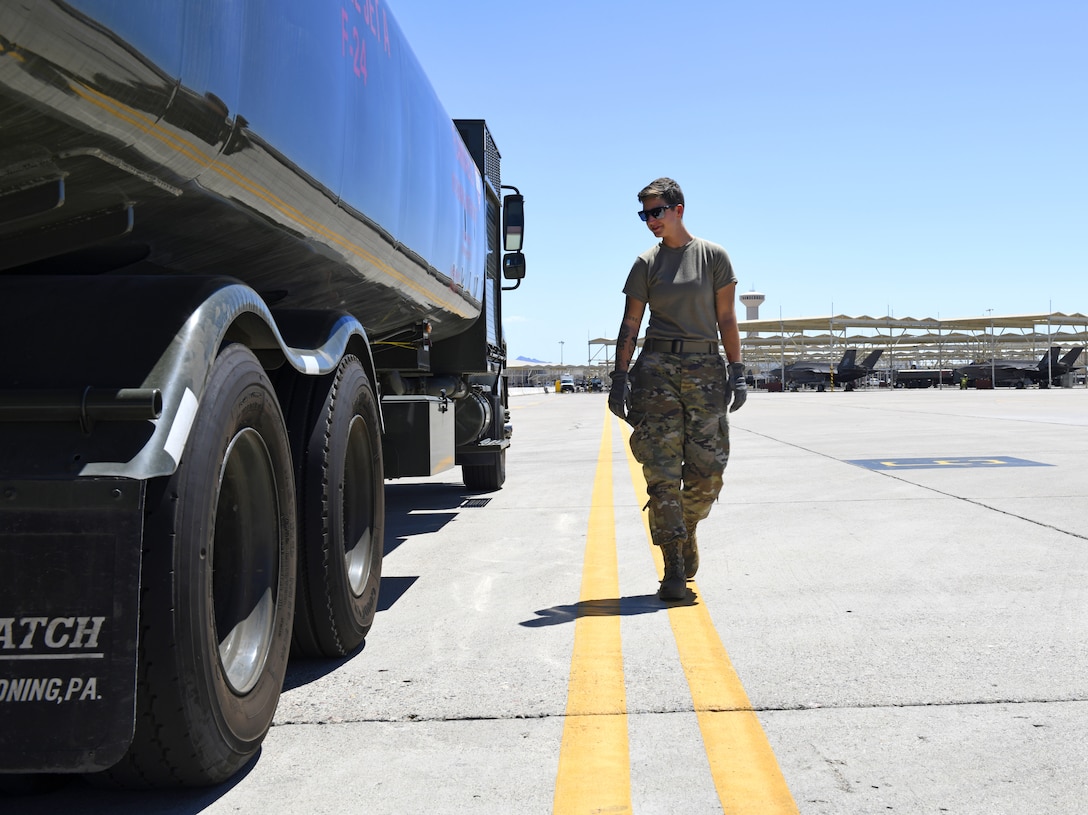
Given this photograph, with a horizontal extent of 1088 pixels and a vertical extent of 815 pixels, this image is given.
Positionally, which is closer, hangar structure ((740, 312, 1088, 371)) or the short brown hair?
the short brown hair

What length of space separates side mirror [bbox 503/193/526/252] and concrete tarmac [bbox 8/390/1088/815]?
317 cm

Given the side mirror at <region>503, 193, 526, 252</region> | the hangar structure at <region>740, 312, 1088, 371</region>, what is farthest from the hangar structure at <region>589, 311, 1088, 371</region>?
the side mirror at <region>503, 193, 526, 252</region>

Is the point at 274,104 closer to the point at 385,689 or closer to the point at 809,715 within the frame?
the point at 385,689

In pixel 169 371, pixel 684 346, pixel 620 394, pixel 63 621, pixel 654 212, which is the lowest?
pixel 63 621

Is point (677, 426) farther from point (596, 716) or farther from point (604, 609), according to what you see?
point (596, 716)

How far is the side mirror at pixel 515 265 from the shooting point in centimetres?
1037

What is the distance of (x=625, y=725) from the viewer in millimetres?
3316

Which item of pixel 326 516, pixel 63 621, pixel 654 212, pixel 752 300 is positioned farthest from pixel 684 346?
pixel 752 300

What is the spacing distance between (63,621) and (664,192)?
12.6 feet

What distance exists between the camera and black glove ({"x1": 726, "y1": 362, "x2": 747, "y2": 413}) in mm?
5430

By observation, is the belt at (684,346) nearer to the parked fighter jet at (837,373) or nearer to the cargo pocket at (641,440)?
the cargo pocket at (641,440)

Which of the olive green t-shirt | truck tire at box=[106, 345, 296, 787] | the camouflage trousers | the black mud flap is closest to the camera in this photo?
the black mud flap

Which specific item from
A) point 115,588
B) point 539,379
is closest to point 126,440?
point 115,588

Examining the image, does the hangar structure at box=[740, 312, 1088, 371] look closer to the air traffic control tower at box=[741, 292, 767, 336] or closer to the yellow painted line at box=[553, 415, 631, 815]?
the air traffic control tower at box=[741, 292, 767, 336]
